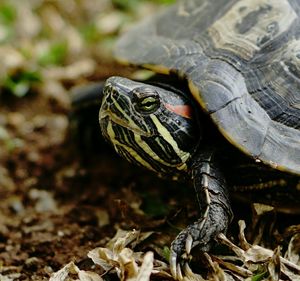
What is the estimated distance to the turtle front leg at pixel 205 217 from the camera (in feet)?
8.45

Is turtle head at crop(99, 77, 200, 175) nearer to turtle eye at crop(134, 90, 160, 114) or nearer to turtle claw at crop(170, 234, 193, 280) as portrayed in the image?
turtle eye at crop(134, 90, 160, 114)

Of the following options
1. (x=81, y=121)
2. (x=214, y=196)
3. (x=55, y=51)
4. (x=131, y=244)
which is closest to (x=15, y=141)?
(x=81, y=121)

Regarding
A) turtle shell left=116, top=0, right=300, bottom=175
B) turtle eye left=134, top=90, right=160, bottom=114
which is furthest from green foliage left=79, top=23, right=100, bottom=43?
turtle eye left=134, top=90, right=160, bottom=114

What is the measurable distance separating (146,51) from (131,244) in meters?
1.29

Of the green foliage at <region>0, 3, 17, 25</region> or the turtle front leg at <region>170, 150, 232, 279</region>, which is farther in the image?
the green foliage at <region>0, 3, 17, 25</region>

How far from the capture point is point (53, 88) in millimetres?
4531

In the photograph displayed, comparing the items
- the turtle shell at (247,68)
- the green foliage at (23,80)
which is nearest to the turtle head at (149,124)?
the turtle shell at (247,68)

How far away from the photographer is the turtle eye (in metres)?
2.74

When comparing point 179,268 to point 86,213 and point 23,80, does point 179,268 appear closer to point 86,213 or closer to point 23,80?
point 86,213

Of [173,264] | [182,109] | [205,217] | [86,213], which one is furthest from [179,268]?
[86,213]

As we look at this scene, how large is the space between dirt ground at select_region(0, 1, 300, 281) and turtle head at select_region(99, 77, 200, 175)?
0.99ft

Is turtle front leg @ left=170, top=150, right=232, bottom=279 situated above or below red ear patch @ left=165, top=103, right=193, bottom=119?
below

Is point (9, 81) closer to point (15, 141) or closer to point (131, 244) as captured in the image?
point (15, 141)

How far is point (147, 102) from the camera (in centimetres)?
276
